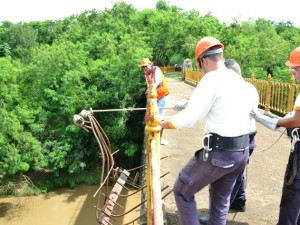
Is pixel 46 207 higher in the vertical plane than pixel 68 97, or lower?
lower

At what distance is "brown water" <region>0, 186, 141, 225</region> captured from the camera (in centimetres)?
1068

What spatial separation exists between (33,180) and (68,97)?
352cm

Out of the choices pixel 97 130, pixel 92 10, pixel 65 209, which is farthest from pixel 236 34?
pixel 97 130

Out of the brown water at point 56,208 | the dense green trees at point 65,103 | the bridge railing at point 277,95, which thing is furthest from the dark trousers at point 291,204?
the dense green trees at point 65,103

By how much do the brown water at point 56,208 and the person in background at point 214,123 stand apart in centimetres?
749

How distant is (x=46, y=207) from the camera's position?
11617 mm

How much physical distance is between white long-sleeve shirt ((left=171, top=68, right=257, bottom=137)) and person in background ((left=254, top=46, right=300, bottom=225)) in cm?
48

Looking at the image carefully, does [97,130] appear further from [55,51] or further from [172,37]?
[172,37]

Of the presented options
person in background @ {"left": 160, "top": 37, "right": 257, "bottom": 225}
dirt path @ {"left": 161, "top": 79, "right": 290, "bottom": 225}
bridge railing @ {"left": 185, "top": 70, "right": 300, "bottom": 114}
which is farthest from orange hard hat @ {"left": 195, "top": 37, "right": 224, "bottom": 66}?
bridge railing @ {"left": 185, "top": 70, "right": 300, "bottom": 114}

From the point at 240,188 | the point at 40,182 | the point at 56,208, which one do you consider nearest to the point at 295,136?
the point at 240,188

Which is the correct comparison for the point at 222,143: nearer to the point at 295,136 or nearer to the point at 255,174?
the point at 295,136

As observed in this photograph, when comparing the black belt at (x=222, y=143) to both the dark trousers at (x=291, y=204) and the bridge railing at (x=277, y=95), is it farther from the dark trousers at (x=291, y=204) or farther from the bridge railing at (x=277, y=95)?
the bridge railing at (x=277, y=95)

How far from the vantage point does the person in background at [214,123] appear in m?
2.40

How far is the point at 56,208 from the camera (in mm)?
11469
